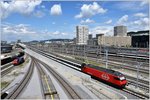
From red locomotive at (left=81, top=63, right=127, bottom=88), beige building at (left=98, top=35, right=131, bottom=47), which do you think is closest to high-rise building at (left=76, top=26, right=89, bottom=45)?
red locomotive at (left=81, top=63, right=127, bottom=88)

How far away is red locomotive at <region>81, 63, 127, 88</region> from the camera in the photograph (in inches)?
1436

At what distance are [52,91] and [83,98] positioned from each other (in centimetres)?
650

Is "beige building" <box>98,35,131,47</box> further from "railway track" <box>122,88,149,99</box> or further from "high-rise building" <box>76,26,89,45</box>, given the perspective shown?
"railway track" <box>122,88,149,99</box>

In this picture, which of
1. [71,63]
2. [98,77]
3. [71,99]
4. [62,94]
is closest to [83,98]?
[71,99]

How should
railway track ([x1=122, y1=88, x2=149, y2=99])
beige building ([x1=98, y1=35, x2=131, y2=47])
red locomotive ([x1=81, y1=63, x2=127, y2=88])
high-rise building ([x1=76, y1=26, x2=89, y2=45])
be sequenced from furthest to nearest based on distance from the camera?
beige building ([x1=98, y1=35, x2=131, y2=47])
high-rise building ([x1=76, y1=26, x2=89, y2=45])
red locomotive ([x1=81, y1=63, x2=127, y2=88])
railway track ([x1=122, y1=88, x2=149, y2=99])

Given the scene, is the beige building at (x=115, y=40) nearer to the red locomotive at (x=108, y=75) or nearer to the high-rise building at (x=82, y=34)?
the high-rise building at (x=82, y=34)

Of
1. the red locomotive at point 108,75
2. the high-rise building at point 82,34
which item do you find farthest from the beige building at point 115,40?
the red locomotive at point 108,75

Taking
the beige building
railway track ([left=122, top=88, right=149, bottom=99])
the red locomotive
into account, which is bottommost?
railway track ([left=122, top=88, right=149, bottom=99])

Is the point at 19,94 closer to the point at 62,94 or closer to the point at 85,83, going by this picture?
the point at 62,94

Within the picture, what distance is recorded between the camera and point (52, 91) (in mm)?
35750

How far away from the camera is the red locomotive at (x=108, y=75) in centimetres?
→ 3647

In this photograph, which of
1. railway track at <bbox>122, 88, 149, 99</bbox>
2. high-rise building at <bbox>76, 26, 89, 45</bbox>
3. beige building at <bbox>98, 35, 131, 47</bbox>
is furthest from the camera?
beige building at <bbox>98, 35, 131, 47</bbox>

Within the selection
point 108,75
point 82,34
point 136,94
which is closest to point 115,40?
point 82,34

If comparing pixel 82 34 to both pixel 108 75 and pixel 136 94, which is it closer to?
pixel 108 75
